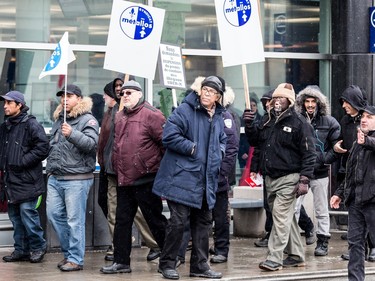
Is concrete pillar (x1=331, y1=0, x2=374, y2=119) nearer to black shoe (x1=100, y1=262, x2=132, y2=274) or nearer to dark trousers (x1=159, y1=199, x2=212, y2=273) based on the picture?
dark trousers (x1=159, y1=199, x2=212, y2=273)

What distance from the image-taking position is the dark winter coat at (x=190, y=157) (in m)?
11.3

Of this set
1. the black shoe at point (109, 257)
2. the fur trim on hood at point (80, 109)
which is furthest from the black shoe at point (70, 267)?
the fur trim on hood at point (80, 109)

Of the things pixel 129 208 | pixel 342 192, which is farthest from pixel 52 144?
pixel 342 192

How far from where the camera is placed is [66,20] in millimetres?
15070

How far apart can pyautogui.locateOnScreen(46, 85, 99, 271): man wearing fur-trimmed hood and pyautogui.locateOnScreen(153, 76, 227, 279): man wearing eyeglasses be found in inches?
41.1

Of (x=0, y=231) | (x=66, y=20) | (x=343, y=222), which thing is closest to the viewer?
(x=0, y=231)

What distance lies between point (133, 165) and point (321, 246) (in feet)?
10.5

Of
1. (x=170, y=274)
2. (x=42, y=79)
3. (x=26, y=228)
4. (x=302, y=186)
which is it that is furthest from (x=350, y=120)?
(x=42, y=79)

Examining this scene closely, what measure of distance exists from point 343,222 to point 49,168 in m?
5.92

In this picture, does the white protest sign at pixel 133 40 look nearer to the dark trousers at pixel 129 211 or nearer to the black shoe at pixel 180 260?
the dark trousers at pixel 129 211

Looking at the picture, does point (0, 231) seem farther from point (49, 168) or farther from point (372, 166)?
point (372, 166)

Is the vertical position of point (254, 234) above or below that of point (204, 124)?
below

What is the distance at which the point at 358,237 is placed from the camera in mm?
11188

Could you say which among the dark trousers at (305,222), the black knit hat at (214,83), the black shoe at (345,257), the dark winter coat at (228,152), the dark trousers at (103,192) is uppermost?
the black knit hat at (214,83)
